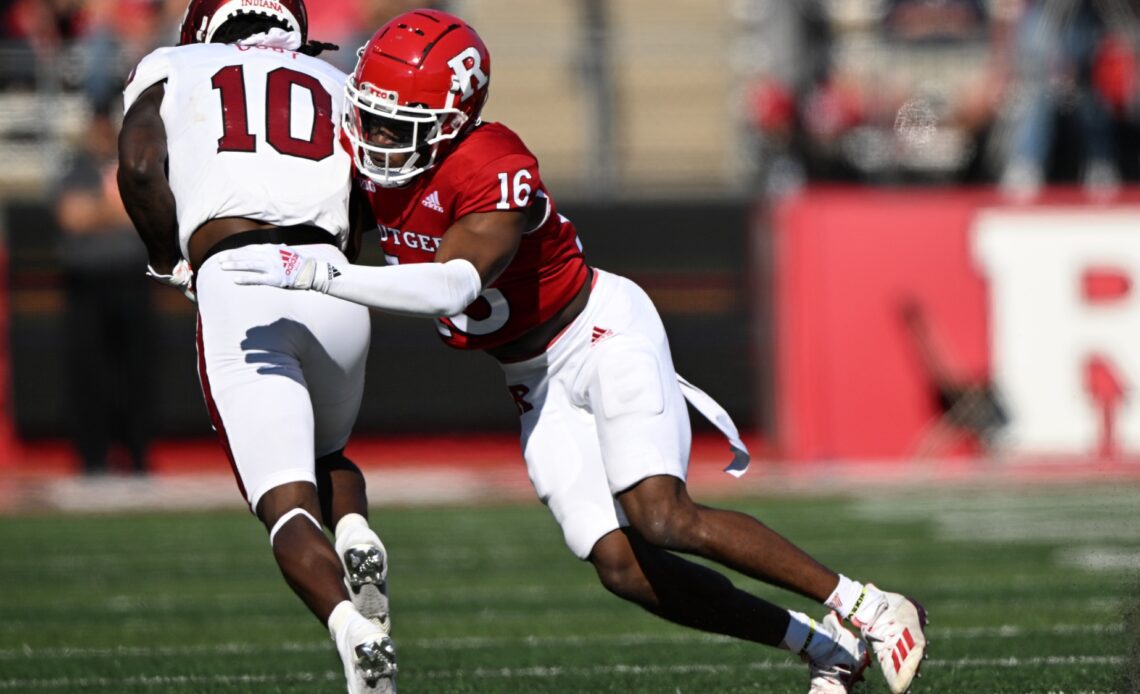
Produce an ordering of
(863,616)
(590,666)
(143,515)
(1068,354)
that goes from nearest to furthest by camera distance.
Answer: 1. (863,616)
2. (590,666)
3. (143,515)
4. (1068,354)

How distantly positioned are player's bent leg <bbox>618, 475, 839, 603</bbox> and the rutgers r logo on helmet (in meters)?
0.98

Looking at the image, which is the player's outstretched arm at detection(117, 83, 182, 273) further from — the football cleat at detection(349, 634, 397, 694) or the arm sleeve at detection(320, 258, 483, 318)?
the football cleat at detection(349, 634, 397, 694)

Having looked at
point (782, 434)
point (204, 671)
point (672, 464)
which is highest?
point (672, 464)

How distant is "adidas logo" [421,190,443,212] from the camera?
4.28m

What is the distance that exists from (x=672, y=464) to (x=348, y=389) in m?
0.78

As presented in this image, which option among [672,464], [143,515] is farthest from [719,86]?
[672,464]

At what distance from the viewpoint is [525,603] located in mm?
6676

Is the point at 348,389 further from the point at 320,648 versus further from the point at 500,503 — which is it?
the point at 500,503

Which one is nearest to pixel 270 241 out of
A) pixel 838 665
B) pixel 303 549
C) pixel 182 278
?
pixel 182 278

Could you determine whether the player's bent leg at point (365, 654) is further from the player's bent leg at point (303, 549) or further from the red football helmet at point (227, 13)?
the red football helmet at point (227, 13)

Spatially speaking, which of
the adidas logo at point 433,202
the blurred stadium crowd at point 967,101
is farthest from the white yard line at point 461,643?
the blurred stadium crowd at point 967,101

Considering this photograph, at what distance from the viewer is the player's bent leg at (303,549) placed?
3920 millimetres

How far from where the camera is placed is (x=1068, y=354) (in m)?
11.5

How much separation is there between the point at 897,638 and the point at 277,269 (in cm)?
160
